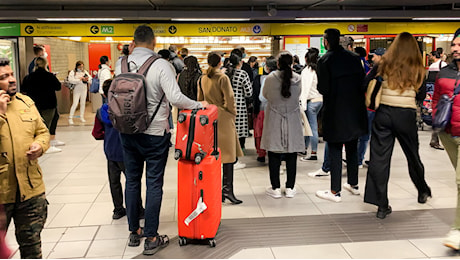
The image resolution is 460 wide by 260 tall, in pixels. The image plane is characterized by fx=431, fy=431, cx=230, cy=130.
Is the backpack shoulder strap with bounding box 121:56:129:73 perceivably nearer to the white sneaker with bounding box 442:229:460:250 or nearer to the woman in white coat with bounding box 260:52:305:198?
the woman in white coat with bounding box 260:52:305:198

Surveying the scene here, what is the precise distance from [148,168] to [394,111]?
2.26 metres

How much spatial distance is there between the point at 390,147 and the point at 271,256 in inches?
63.9

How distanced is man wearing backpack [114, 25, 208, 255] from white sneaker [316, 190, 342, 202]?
1956 millimetres

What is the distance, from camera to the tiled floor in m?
3.39

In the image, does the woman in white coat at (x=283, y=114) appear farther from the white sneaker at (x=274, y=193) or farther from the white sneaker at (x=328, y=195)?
the white sneaker at (x=328, y=195)

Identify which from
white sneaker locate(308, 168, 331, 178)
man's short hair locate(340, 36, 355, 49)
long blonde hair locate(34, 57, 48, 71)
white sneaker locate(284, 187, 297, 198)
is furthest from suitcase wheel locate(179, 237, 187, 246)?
long blonde hair locate(34, 57, 48, 71)

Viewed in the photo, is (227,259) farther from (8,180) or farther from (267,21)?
(267,21)

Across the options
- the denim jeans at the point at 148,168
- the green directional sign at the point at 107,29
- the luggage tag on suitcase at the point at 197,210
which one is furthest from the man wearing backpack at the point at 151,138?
the green directional sign at the point at 107,29

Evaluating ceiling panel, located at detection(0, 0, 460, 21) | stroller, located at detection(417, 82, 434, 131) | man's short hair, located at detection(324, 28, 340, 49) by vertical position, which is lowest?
stroller, located at detection(417, 82, 434, 131)

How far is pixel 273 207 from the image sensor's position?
4.47 m

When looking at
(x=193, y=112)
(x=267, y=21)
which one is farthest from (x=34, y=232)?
(x=267, y=21)

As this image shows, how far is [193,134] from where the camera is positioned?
128 inches

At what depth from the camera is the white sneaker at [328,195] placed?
4.61m

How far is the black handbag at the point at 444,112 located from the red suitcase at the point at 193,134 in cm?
181
